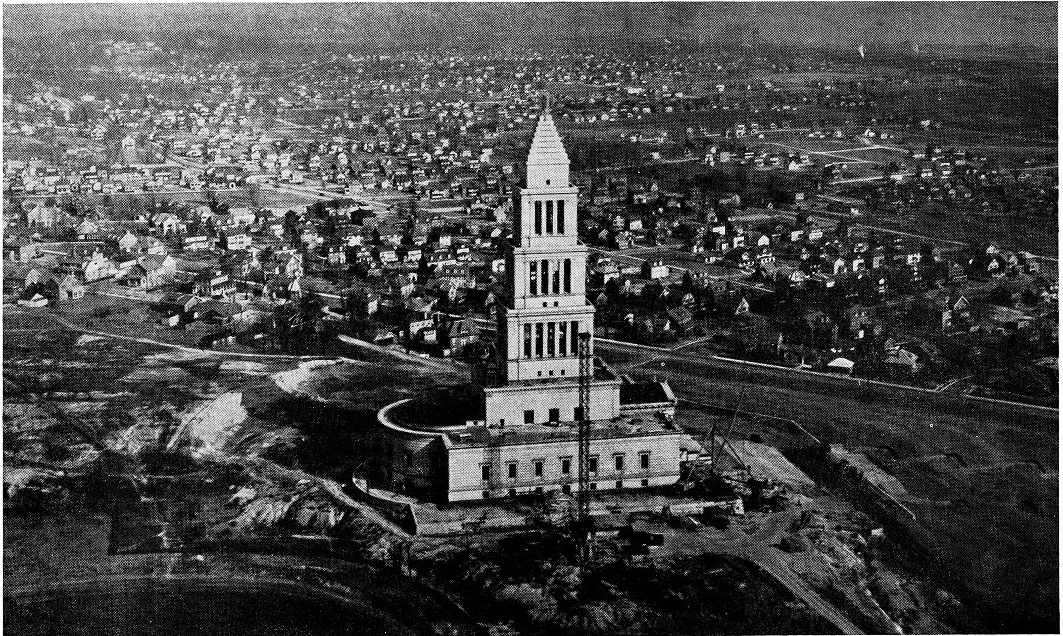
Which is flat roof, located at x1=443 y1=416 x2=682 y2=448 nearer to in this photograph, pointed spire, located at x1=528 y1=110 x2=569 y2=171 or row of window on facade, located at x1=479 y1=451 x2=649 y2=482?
row of window on facade, located at x1=479 y1=451 x2=649 y2=482

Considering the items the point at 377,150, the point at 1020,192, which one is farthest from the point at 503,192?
the point at 1020,192

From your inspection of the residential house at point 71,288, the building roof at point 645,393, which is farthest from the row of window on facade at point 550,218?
the residential house at point 71,288

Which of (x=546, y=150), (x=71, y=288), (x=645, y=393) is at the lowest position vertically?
(x=645, y=393)

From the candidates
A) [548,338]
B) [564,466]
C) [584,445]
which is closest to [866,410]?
[584,445]

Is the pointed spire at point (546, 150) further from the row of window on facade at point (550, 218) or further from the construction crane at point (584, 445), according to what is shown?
the construction crane at point (584, 445)

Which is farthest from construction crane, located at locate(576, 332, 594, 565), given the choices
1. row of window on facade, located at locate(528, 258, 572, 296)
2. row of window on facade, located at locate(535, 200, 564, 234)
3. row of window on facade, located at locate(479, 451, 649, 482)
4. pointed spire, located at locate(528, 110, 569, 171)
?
pointed spire, located at locate(528, 110, 569, 171)

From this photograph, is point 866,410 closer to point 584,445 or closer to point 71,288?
point 584,445
